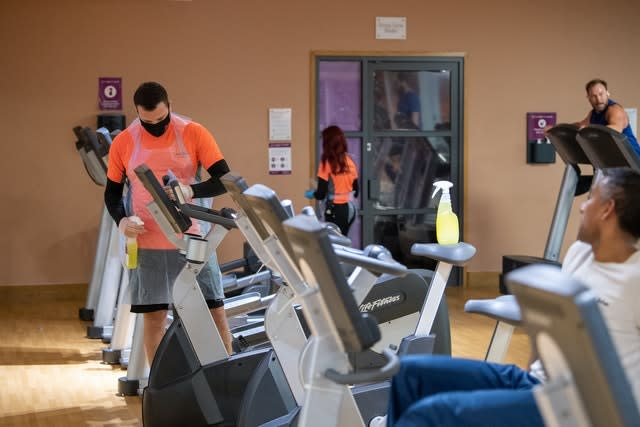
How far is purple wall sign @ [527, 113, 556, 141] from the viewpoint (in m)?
8.88

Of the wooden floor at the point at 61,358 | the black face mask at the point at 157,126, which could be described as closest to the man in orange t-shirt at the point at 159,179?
the black face mask at the point at 157,126

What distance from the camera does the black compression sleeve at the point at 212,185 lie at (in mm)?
4184

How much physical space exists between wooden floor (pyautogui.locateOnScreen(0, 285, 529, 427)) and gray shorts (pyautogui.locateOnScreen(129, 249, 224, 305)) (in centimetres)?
55

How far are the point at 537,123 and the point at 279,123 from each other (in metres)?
2.27

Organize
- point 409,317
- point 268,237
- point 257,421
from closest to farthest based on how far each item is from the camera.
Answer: point 268,237, point 257,421, point 409,317

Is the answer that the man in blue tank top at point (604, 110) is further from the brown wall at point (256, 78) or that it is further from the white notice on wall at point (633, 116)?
the white notice on wall at point (633, 116)

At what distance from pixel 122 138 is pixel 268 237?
1.85 m

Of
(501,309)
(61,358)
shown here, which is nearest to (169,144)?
(501,309)

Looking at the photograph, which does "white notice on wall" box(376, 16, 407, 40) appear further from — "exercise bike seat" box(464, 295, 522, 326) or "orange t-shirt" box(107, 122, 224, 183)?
"exercise bike seat" box(464, 295, 522, 326)

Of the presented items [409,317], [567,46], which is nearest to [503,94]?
[567,46]

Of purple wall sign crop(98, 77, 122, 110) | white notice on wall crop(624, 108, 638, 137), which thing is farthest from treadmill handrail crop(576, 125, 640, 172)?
purple wall sign crop(98, 77, 122, 110)

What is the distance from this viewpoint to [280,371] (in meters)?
3.50

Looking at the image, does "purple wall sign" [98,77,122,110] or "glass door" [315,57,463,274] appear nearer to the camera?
"purple wall sign" [98,77,122,110]

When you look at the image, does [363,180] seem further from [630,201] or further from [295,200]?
[630,201]
